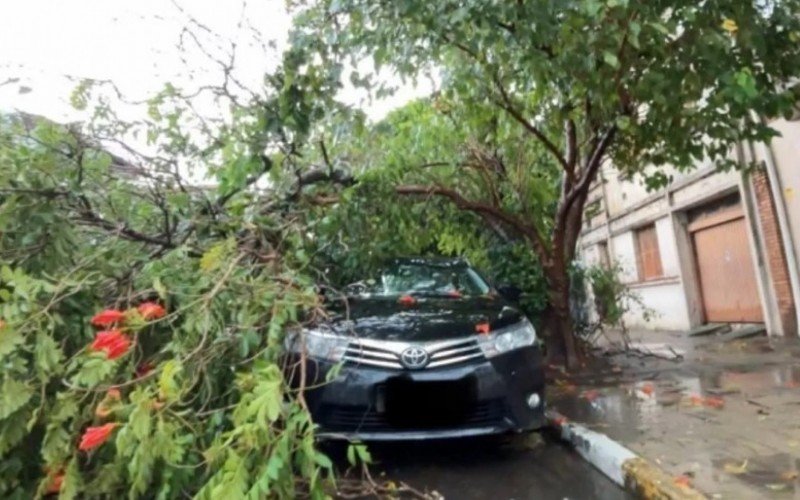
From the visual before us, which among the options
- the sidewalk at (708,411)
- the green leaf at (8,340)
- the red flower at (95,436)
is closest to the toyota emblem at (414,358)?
the sidewalk at (708,411)

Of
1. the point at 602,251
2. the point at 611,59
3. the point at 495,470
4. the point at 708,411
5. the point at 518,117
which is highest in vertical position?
the point at 518,117

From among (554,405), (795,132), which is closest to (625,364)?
(554,405)

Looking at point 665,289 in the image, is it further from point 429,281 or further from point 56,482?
point 56,482

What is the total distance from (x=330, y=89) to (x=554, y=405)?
392cm

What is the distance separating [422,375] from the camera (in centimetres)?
479

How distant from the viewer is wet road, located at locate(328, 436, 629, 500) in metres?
4.38

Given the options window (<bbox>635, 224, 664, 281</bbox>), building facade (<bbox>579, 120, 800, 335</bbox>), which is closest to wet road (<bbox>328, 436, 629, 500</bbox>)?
building facade (<bbox>579, 120, 800, 335</bbox>)

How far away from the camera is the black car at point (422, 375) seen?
471 centimetres

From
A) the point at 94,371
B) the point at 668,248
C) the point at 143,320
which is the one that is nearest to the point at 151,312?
the point at 143,320

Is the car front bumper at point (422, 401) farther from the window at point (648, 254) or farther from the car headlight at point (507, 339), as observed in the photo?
the window at point (648, 254)

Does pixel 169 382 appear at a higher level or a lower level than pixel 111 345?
lower

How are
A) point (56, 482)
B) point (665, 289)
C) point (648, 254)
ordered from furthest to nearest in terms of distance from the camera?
point (648, 254) < point (665, 289) < point (56, 482)

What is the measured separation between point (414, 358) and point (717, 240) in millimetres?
10467

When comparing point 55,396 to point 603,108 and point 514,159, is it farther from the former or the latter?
point 514,159
